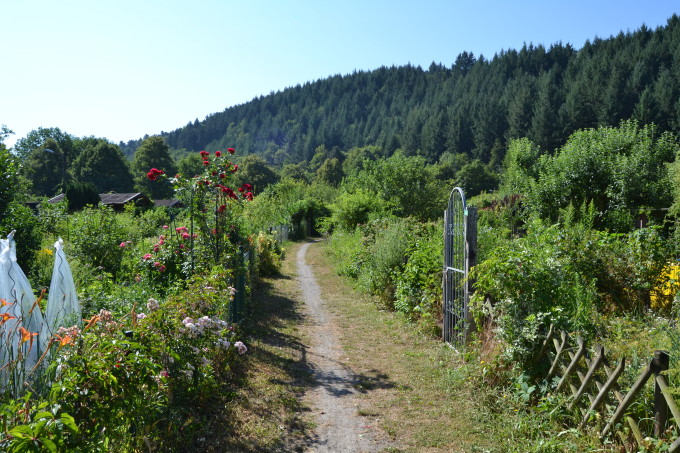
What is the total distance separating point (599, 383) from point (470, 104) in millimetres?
93894

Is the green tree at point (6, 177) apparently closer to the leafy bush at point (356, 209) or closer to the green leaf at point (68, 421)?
the green leaf at point (68, 421)

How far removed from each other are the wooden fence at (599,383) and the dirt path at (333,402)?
1768mm

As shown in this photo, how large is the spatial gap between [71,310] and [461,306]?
5.09 meters

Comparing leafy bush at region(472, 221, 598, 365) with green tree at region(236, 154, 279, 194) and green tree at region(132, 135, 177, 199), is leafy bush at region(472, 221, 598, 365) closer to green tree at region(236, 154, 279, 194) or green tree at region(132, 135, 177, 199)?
green tree at region(132, 135, 177, 199)

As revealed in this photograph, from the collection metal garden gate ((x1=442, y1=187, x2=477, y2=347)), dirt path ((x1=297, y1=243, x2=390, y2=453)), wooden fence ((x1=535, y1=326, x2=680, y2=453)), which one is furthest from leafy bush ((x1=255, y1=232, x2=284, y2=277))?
wooden fence ((x1=535, y1=326, x2=680, y2=453))

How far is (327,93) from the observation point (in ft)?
551

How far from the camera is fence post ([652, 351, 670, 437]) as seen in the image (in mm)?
3080

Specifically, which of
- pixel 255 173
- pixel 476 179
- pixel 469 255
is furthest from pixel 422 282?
pixel 255 173

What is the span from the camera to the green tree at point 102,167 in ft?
209

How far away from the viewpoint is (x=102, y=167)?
64188 mm

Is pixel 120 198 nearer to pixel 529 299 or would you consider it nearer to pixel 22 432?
pixel 529 299

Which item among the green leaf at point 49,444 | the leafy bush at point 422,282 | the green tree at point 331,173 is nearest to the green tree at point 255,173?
the green tree at point 331,173

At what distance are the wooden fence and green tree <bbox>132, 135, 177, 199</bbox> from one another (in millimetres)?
67133

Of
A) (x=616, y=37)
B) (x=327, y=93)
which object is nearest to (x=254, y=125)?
(x=327, y=93)
